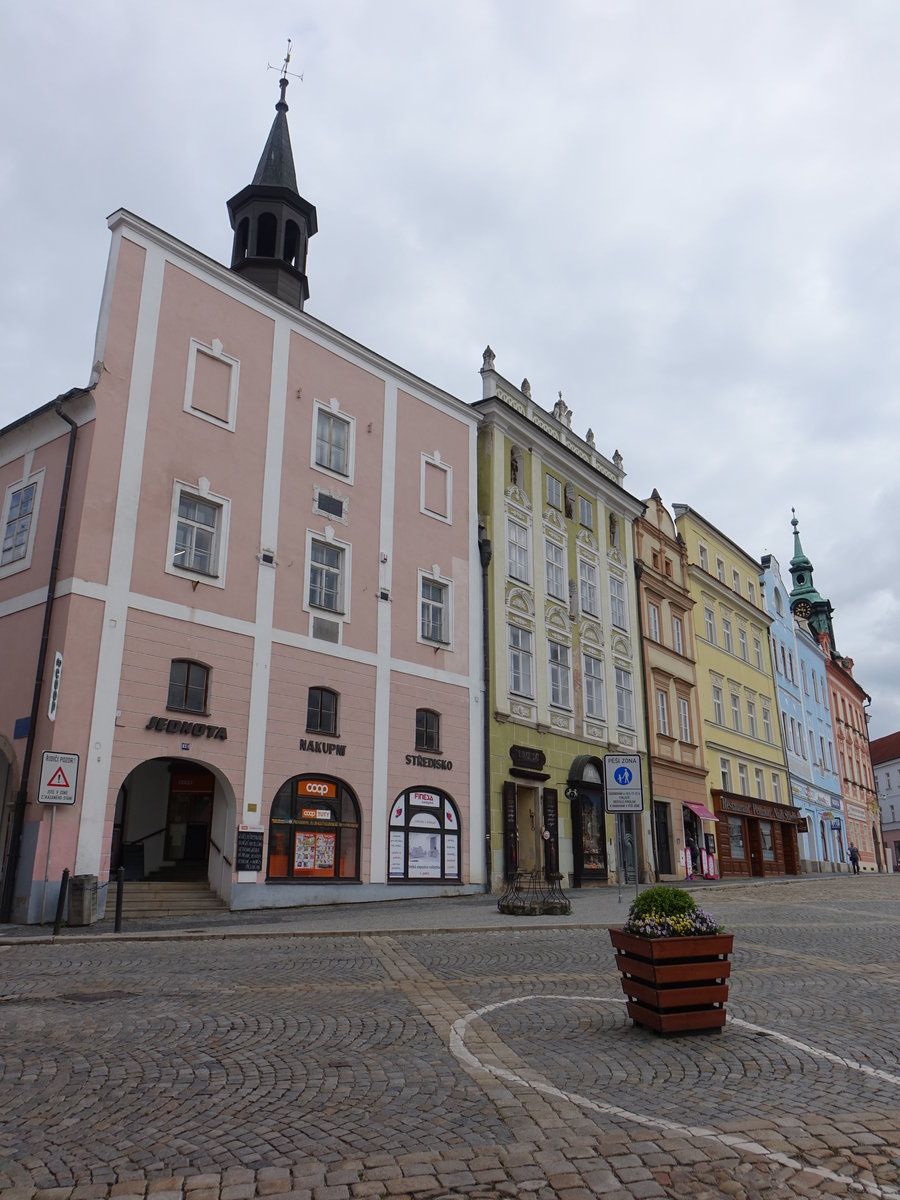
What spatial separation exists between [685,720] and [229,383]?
24.2 meters

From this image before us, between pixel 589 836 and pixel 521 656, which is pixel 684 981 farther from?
pixel 589 836

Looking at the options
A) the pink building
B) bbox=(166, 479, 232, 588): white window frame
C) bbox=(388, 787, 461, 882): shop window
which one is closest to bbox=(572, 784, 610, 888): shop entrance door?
the pink building

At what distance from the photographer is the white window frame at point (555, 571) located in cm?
3141

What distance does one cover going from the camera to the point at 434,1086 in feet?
19.0

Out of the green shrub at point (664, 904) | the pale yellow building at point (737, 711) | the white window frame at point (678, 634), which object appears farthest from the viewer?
the pale yellow building at point (737, 711)

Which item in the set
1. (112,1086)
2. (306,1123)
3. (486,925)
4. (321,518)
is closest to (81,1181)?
(306,1123)

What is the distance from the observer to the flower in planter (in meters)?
7.14

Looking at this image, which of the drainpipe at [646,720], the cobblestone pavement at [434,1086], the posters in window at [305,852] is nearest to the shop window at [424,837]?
the posters in window at [305,852]

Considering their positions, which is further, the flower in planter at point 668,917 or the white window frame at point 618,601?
the white window frame at point 618,601

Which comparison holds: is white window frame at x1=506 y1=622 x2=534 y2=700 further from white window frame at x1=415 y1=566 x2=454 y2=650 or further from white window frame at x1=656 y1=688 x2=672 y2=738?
white window frame at x1=656 y1=688 x2=672 y2=738

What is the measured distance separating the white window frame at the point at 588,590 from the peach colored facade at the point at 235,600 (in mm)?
6543

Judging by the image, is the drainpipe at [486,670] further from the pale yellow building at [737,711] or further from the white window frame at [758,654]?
the white window frame at [758,654]

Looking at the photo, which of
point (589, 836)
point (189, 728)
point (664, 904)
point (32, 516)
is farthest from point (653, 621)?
point (664, 904)

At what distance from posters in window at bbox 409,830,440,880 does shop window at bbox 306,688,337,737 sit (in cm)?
365
